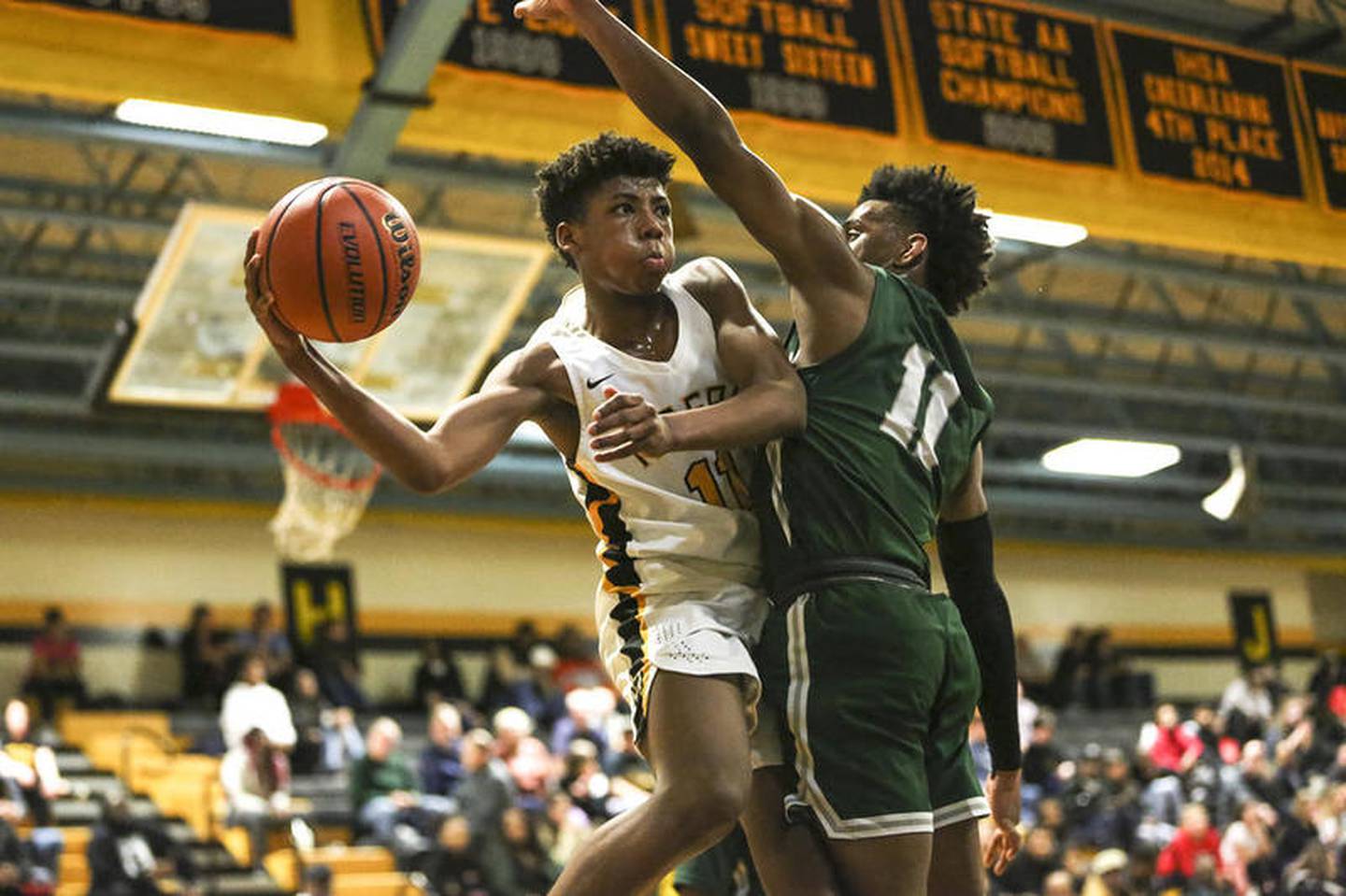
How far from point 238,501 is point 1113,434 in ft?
32.5

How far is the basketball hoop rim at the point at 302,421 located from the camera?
39.3 feet

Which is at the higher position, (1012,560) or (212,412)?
(212,412)

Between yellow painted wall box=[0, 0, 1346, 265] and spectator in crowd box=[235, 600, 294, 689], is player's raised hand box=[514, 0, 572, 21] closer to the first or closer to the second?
yellow painted wall box=[0, 0, 1346, 265]

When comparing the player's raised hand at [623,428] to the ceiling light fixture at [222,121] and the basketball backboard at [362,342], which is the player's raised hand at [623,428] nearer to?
the ceiling light fixture at [222,121]

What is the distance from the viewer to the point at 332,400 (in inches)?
142

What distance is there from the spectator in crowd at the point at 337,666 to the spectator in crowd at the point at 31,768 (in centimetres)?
299

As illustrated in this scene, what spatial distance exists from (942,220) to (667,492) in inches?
37.7

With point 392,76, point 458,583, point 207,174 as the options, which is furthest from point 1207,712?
point 392,76

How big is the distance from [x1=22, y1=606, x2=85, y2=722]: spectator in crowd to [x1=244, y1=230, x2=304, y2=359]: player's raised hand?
1615cm

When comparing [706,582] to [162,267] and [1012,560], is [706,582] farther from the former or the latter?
[1012,560]

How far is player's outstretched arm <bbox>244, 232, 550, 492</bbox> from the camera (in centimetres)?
362

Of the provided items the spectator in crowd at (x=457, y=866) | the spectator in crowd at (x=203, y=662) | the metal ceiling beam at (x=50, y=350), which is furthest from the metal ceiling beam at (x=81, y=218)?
the spectator in crowd at (x=457, y=866)

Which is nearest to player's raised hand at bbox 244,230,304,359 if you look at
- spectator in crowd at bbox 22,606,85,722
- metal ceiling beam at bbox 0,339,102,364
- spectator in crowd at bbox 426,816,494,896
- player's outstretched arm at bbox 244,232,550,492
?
player's outstretched arm at bbox 244,232,550,492

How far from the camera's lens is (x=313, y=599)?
21688 mm
